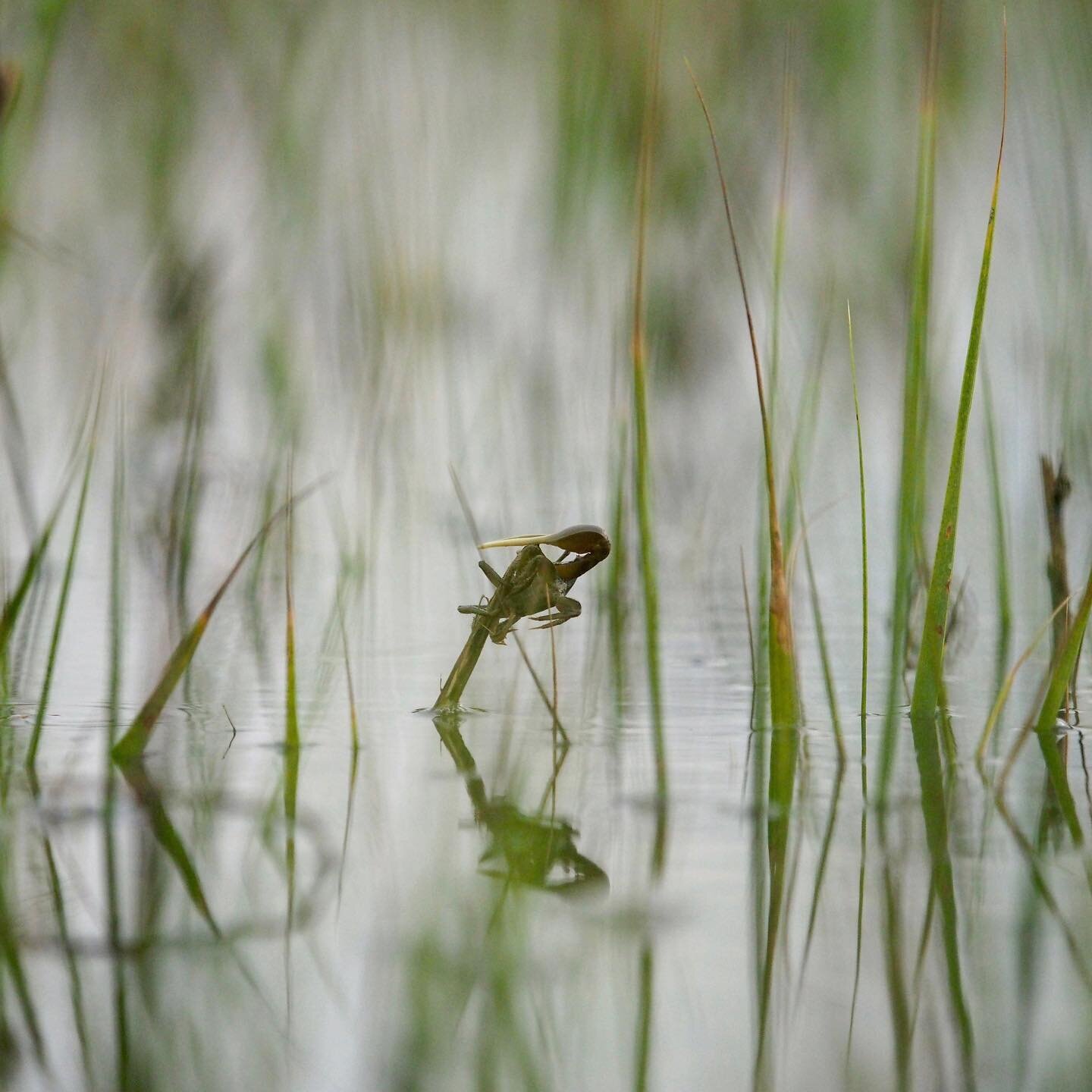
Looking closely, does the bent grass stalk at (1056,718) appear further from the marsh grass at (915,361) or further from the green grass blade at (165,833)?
the green grass blade at (165,833)

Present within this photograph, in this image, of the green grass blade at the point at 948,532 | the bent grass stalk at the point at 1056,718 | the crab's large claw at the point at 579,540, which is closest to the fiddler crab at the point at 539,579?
the crab's large claw at the point at 579,540

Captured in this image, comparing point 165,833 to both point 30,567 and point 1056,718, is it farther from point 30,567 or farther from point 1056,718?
point 1056,718

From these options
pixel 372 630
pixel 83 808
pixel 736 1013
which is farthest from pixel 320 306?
pixel 736 1013

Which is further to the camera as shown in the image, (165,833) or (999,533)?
(999,533)

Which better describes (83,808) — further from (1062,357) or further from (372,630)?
(1062,357)

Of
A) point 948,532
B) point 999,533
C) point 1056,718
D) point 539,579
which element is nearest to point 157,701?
point 539,579

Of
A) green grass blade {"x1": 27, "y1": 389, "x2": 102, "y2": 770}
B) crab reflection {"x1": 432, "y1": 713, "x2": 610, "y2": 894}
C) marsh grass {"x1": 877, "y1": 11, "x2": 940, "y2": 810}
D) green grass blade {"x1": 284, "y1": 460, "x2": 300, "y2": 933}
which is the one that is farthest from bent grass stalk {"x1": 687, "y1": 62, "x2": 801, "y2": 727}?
green grass blade {"x1": 27, "y1": 389, "x2": 102, "y2": 770}
